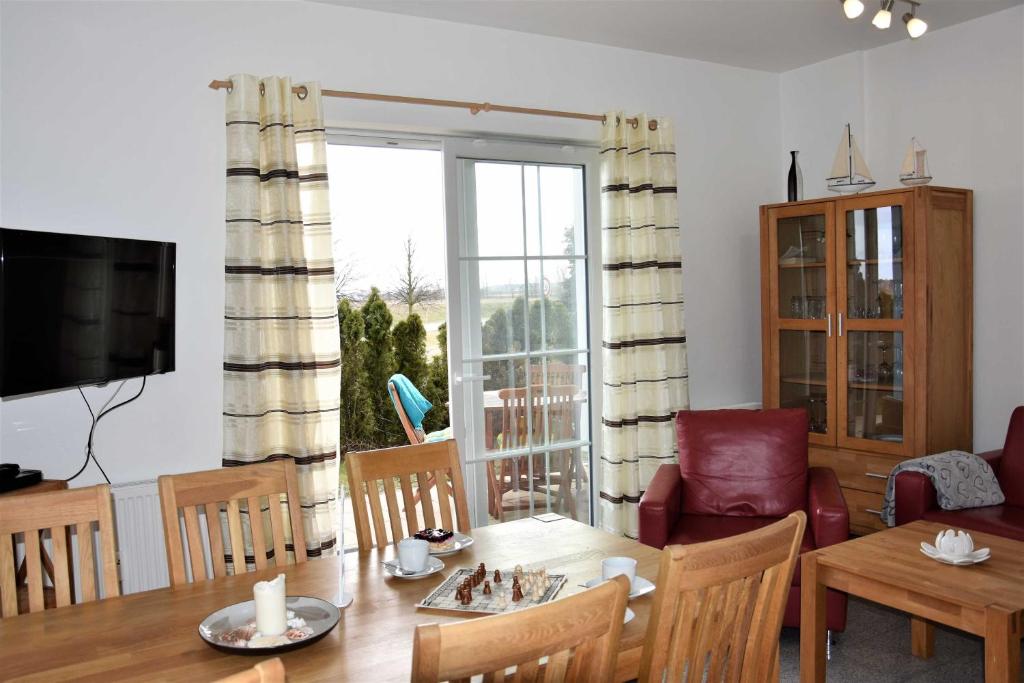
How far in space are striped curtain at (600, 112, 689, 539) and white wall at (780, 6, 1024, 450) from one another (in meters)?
1.32

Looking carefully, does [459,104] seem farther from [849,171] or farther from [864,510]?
[864,510]

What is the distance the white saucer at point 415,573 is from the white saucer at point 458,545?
5 centimetres

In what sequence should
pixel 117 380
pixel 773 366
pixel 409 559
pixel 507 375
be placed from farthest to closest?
pixel 773 366 → pixel 507 375 → pixel 117 380 → pixel 409 559

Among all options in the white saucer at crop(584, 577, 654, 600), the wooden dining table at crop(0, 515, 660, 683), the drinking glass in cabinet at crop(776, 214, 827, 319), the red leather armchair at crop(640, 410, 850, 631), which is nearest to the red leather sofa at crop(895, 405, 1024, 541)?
the red leather armchair at crop(640, 410, 850, 631)

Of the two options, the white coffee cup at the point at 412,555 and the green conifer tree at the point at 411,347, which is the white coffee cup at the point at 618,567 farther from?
the green conifer tree at the point at 411,347

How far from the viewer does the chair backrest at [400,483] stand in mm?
2578

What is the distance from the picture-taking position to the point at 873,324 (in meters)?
4.44

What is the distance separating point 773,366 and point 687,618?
355cm

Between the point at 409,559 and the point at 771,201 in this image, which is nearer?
the point at 409,559

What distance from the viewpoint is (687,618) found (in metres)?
1.57

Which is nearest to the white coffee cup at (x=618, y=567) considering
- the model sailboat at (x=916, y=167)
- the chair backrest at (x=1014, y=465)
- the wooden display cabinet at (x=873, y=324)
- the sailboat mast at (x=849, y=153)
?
the chair backrest at (x=1014, y=465)

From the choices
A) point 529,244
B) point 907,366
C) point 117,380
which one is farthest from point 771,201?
point 117,380

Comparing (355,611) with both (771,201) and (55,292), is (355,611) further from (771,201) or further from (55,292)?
(771,201)

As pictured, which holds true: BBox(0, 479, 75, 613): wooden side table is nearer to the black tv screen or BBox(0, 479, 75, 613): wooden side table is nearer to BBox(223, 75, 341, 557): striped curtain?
the black tv screen
